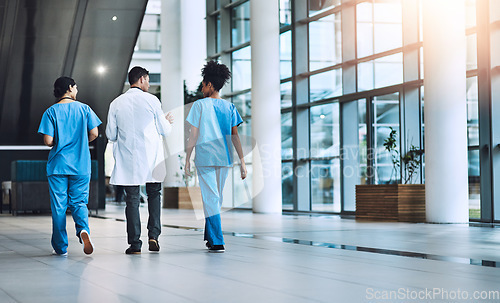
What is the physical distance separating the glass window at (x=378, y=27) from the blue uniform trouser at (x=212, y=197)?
7273mm

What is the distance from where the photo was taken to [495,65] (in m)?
9.63

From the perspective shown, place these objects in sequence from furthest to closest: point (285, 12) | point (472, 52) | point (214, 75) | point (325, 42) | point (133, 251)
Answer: point (285, 12), point (325, 42), point (472, 52), point (214, 75), point (133, 251)

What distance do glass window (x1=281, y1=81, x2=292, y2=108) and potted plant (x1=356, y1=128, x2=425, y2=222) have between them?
358 centimetres

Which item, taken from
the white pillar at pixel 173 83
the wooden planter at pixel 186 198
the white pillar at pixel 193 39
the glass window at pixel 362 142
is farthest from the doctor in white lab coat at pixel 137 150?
the white pillar at pixel 193 39

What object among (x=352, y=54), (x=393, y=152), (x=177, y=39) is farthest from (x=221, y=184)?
(x=177, y=39)

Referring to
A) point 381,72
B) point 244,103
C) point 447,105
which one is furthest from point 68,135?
point 244,103

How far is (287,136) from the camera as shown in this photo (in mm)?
15258

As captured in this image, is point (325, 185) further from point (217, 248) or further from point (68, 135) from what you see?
point (68, 135)

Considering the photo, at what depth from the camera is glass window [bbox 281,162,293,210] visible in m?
15.0

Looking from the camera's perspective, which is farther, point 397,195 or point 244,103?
point 244,103

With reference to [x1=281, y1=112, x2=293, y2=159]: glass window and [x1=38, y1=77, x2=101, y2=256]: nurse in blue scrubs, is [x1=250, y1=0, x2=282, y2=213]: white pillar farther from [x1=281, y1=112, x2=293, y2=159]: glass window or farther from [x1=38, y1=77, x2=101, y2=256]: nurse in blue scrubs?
[x1=38, y1=77, x2=101, y2=256]: nurse in blue scrubs

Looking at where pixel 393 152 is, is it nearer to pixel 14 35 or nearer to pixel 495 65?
pixel 495 65

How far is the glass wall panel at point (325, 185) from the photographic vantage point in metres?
14.0

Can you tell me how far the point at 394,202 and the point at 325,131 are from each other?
416cm
